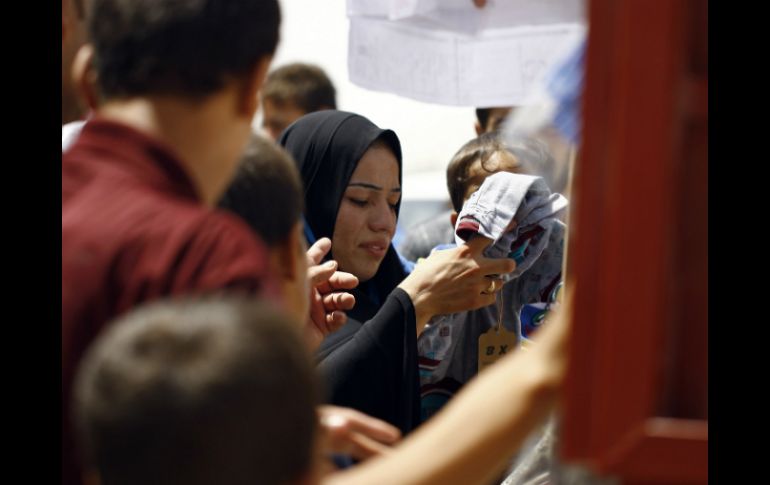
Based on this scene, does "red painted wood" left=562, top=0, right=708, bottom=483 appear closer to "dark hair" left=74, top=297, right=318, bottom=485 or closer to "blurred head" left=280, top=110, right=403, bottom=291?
"dark hair" left=74, top=297, right=318, bottom=485

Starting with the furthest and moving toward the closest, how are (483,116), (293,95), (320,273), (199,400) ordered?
(293,95) → (483,116) → (320,273) → (199,400)

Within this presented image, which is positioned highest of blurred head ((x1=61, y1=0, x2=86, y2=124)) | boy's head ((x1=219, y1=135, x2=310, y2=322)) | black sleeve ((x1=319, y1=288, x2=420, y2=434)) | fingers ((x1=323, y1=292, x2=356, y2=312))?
blurred head ((x1=61, y1=0, x2=86, y2=124))

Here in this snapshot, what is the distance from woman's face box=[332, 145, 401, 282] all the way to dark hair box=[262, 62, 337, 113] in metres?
1.96

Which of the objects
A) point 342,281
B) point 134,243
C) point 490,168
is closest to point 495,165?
point 490,168

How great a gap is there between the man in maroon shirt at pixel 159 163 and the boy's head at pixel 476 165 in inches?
89.8

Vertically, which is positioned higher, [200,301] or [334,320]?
[200,301]

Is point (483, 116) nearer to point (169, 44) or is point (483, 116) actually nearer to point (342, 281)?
point (342, 281)

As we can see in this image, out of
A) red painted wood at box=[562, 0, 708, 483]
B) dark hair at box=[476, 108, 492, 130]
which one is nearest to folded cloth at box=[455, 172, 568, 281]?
dark hair at box=[476, 108, 492, 130]

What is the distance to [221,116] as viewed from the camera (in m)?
1.53

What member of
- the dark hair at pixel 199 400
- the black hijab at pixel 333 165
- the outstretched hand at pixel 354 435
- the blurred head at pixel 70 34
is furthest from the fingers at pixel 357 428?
the black hijab at pixel 333 165

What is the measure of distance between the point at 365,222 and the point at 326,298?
1.82 feet

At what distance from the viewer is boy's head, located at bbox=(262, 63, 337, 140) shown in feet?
17.6

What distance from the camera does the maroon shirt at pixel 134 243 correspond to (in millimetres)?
1341

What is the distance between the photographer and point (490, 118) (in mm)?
4699
